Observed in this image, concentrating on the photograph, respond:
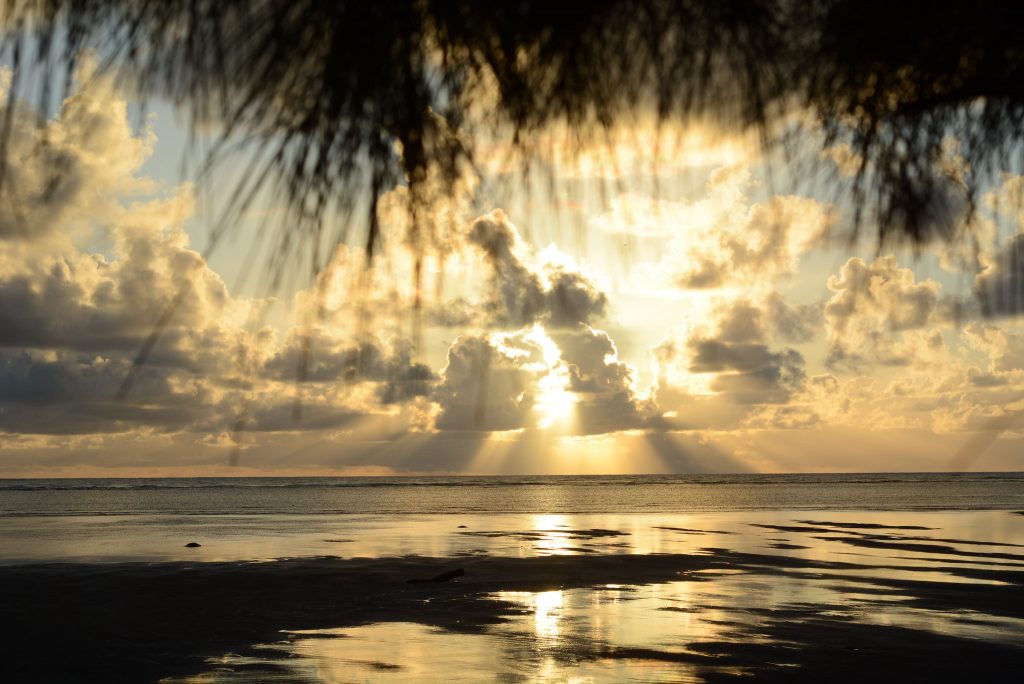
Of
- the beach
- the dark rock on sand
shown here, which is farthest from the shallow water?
the dark rock on sand

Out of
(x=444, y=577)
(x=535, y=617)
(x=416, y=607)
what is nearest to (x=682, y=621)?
(x=535, y=617)

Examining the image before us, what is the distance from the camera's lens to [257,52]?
189cm

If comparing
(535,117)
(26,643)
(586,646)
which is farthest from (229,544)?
(535,117)

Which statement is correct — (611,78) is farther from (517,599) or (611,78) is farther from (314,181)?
(517,599)

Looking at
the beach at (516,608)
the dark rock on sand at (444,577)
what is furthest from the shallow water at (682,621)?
the dark rock on sand at (444,577)

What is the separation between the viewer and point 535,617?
52.7ft

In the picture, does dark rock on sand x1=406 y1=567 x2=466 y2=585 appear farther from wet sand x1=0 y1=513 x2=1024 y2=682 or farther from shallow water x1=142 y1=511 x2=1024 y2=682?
shallow water x1=142 y1=511 x2=1024 y2=682

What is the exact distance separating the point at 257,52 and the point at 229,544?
102 ft

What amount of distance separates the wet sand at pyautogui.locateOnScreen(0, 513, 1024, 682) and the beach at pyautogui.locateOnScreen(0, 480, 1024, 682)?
5 cm

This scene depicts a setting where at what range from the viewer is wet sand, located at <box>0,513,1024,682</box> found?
1202 centimetres

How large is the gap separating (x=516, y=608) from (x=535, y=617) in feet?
3.45

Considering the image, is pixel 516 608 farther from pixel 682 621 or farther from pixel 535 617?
pixel 682 621

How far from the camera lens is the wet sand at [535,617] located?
12023mm

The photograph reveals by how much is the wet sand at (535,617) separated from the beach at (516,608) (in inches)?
1.9
